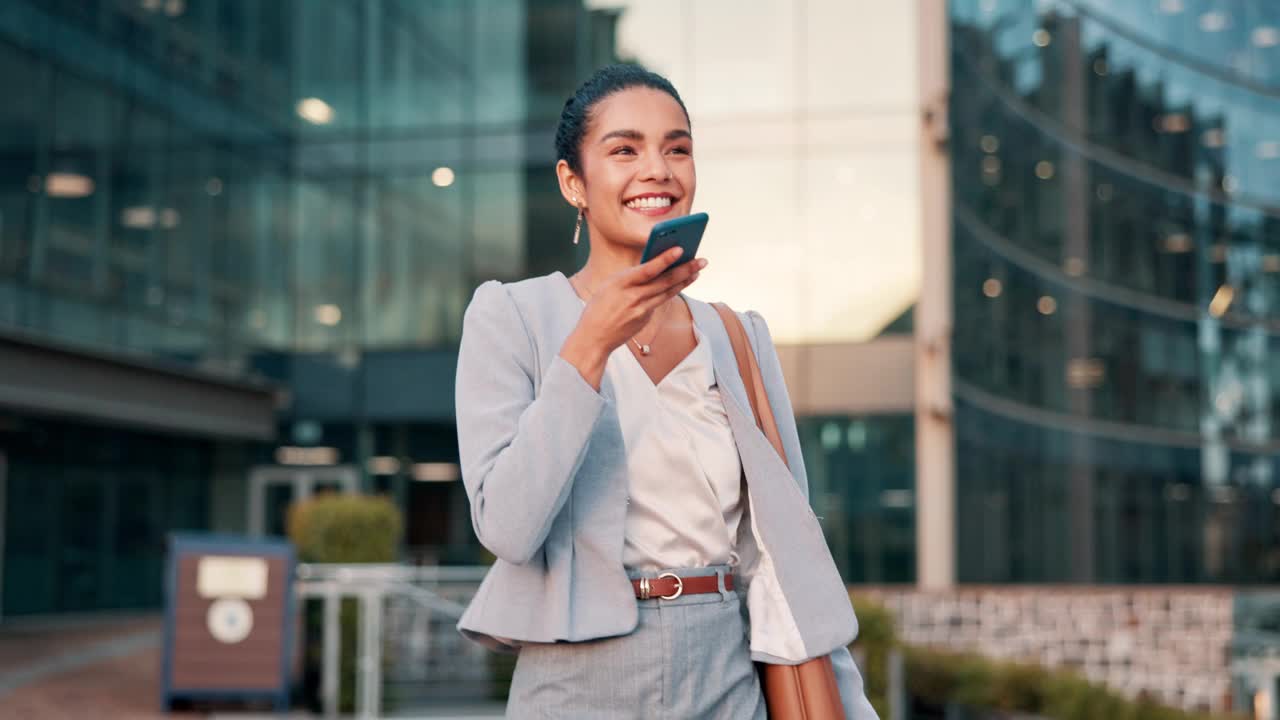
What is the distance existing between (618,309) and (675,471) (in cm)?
28

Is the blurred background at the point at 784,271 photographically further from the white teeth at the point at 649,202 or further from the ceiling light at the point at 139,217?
the white teeth at the point at 649,202

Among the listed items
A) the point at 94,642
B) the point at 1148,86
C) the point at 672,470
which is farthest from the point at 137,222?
the point at 672,470

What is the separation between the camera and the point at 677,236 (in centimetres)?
150

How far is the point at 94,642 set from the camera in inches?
572

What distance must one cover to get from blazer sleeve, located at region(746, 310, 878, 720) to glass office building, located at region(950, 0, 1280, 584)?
1588 cm

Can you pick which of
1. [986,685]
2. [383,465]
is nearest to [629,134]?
[986,685]

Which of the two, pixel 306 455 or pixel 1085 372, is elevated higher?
pixel 1085 372

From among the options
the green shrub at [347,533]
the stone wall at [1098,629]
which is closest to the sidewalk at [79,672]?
the green shrub at [347,533]

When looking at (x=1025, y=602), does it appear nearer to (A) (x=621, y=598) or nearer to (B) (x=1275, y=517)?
(B) (x=1275, y=517)

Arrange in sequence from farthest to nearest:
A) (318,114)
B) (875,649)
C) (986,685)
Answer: (318,114), (986,685), (875,649)

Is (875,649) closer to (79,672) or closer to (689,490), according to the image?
(79,672)

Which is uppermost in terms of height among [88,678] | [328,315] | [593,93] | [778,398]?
[328,315]

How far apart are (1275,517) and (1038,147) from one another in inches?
239

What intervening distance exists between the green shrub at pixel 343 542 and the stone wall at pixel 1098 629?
7554 mm
